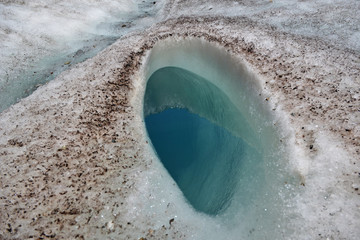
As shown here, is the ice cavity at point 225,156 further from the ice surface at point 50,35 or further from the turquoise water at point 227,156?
the ice surface at point 50,35

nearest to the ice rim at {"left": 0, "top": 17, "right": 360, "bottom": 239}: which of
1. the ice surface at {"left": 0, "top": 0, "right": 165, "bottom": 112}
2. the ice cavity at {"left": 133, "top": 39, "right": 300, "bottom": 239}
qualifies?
the ice cavity at {"left": 133, "top": 39, "right": 300, "bottom": 239}

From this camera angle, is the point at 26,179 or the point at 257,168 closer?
the point at 26,179

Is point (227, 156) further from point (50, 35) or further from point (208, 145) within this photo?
point (50, 35)

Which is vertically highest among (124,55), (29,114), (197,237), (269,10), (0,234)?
(269,10)

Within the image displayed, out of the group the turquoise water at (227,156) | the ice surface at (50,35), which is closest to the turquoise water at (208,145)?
the turquoise water at (227,156)

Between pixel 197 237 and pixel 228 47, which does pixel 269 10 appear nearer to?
pixel 228 47

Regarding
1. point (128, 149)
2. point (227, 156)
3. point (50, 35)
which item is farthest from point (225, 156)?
point (50, 35)

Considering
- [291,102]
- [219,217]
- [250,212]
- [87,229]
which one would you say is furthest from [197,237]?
[291,102]
